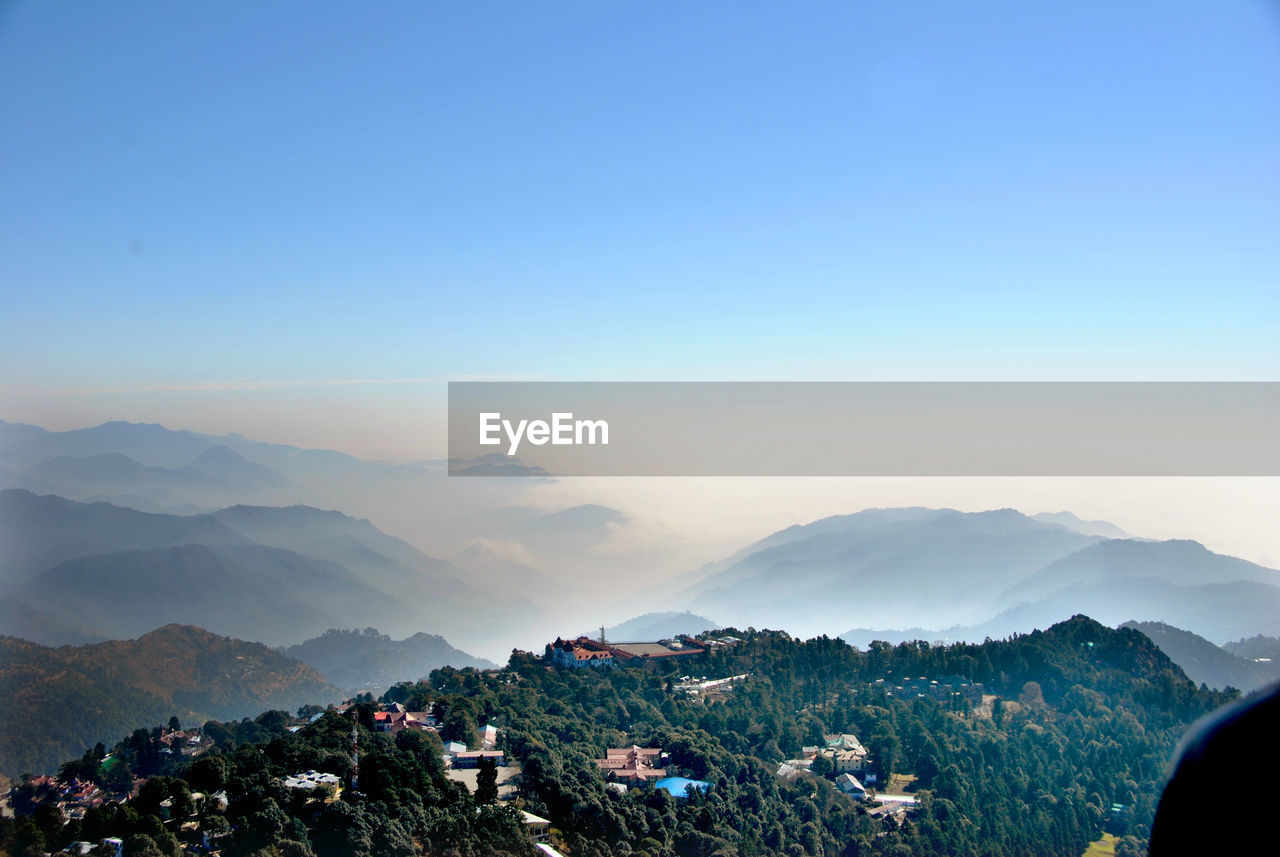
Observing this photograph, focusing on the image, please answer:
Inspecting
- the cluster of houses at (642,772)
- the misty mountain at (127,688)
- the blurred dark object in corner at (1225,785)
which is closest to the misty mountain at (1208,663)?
the cluster of houses at (642,772)

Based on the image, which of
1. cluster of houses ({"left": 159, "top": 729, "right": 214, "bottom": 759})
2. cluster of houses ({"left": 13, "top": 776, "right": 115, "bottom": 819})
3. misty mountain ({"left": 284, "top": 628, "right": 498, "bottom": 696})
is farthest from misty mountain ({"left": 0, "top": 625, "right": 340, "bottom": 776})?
misty mountain ({"left": 284, "top": 628, "right": 498, "bottom": 696})

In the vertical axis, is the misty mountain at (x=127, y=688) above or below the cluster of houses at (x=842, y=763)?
below

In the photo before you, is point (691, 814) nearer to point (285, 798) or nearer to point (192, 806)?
point (285, 798)

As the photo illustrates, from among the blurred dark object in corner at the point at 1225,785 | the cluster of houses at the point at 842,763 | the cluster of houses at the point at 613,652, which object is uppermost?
the blurred dark object in corner at the point at 1225,785

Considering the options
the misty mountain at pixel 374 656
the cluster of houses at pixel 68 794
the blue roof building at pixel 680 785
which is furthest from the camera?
the misty mountain at pixel 374 656

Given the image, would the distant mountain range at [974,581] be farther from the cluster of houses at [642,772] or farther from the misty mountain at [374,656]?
the cluster of houses at [642,772]

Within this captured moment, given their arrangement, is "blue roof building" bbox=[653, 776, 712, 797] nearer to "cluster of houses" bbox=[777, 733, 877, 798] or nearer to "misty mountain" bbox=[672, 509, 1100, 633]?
"cluster of houses" bbox=[777, 733, 877, 798]
